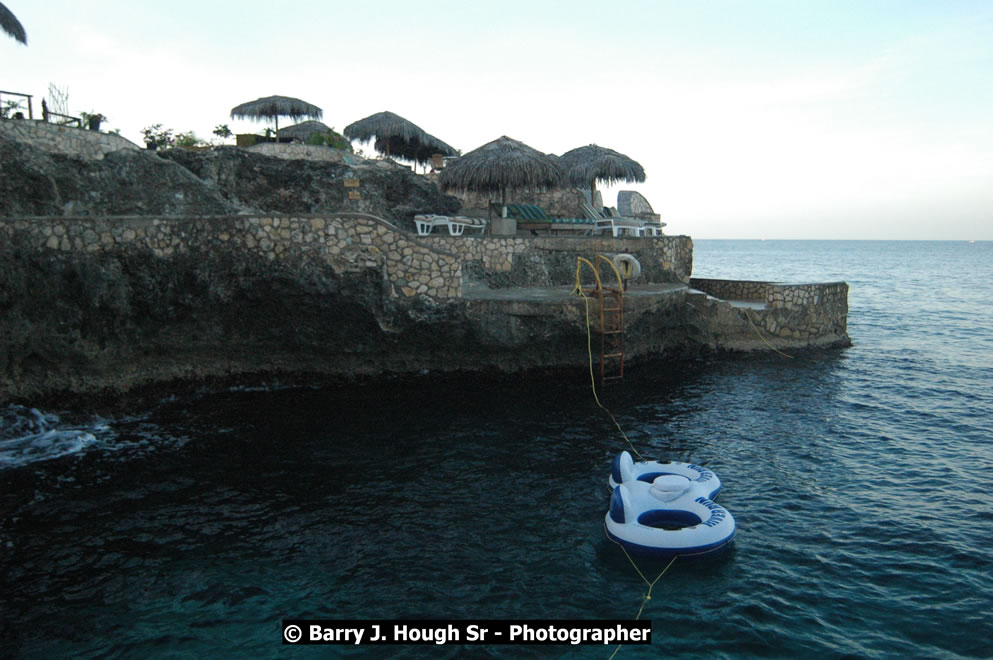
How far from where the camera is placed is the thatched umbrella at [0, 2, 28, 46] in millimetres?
19297

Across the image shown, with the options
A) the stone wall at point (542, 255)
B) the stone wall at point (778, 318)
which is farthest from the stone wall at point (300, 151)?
the stone wall at point (778, 318)

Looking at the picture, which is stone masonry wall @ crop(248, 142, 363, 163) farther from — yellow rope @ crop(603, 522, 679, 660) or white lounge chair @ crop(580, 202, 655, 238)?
yellow rope @ crop(603, 522, 679, 660)

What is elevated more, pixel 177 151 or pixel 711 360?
pixel 177 151

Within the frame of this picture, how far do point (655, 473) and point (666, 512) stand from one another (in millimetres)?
1221

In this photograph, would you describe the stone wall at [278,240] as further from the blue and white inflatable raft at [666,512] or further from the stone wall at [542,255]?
the blue and white inflatable raft at [666,512]

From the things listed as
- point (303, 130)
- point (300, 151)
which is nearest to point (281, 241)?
point (300, 151)

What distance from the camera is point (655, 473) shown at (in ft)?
33.5

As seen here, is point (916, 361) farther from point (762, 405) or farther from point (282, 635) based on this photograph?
point (282, 635)

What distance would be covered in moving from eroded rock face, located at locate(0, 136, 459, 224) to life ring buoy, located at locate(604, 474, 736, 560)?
1595 cm

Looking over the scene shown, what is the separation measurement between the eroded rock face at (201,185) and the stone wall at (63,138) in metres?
0.56

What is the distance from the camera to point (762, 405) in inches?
606

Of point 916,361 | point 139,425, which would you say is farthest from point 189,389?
point 916,361

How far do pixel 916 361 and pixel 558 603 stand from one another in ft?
66.0

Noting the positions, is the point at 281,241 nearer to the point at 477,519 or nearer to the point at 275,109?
the point at 477,519
